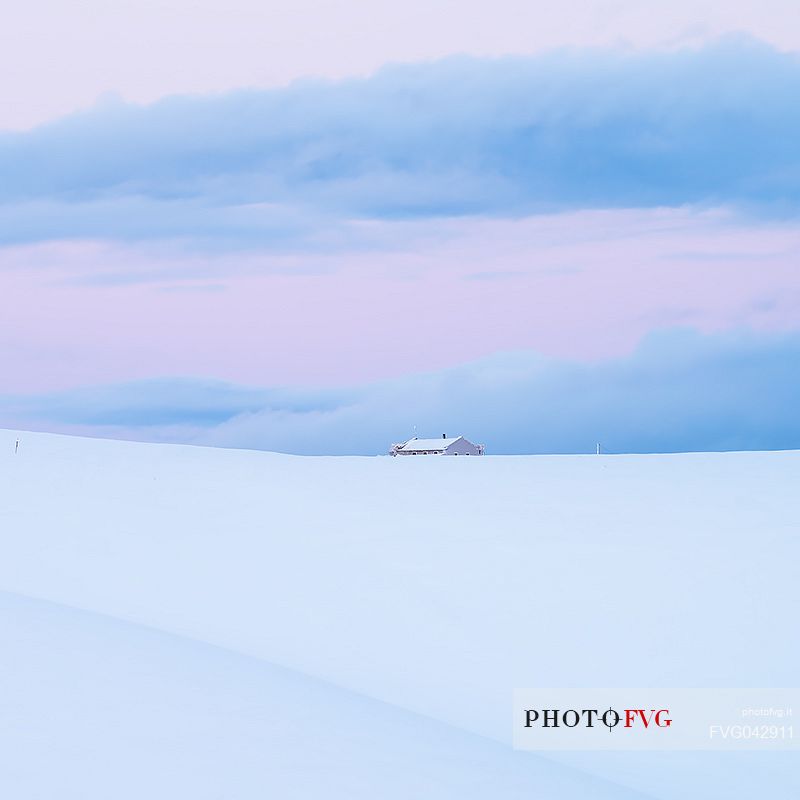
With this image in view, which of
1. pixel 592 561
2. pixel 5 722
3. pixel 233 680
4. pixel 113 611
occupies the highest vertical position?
pixel 592 561

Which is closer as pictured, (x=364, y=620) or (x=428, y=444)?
(x=364, y=620)

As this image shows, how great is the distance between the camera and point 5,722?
4.32m

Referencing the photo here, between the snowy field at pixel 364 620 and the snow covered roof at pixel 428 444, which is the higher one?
the snow covered roof at pixel 428 444

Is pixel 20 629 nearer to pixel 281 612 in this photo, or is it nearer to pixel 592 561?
pixel 281 612

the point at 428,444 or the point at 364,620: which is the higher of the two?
the point at 428,444

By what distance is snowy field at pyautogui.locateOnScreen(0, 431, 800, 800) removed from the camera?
438cm

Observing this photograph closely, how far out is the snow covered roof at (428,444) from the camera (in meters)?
29.6

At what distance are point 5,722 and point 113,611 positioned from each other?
276cm

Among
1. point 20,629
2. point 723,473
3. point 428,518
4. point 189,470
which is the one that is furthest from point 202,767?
point 723,473

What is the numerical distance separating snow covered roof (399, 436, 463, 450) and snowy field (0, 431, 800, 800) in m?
17.2

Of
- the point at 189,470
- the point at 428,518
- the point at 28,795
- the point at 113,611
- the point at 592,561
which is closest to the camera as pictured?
the point at 28,795

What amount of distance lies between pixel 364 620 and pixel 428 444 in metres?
22.9

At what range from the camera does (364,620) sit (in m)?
7.14

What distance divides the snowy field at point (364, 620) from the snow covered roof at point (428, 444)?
17.2 metres
